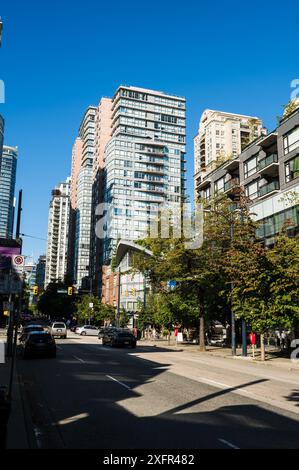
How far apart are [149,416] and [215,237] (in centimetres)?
2252

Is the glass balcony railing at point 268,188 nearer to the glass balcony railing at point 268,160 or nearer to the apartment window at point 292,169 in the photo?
the apartment window at point 292,169

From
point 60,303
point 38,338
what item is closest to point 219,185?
point 38,338

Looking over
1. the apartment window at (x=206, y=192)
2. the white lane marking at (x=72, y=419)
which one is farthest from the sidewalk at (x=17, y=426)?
the apartment window at (x=206, y=192)

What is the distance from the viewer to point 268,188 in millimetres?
45875

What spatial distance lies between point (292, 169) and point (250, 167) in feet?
30.6

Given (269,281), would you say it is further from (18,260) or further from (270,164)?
(270,164)

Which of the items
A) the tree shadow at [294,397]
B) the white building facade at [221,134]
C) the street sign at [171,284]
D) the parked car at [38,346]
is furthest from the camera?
the white building facade at [221,134]

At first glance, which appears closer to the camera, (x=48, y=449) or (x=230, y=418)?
(x=48, y=449)

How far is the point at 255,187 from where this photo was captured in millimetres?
49969

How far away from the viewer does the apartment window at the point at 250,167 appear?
165ft

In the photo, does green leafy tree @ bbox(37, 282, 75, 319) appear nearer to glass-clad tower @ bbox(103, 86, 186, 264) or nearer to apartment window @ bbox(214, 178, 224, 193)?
glass-clad tower @ bbox(103, 86, 186, 264)

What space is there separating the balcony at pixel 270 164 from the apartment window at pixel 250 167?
8.35 feet
